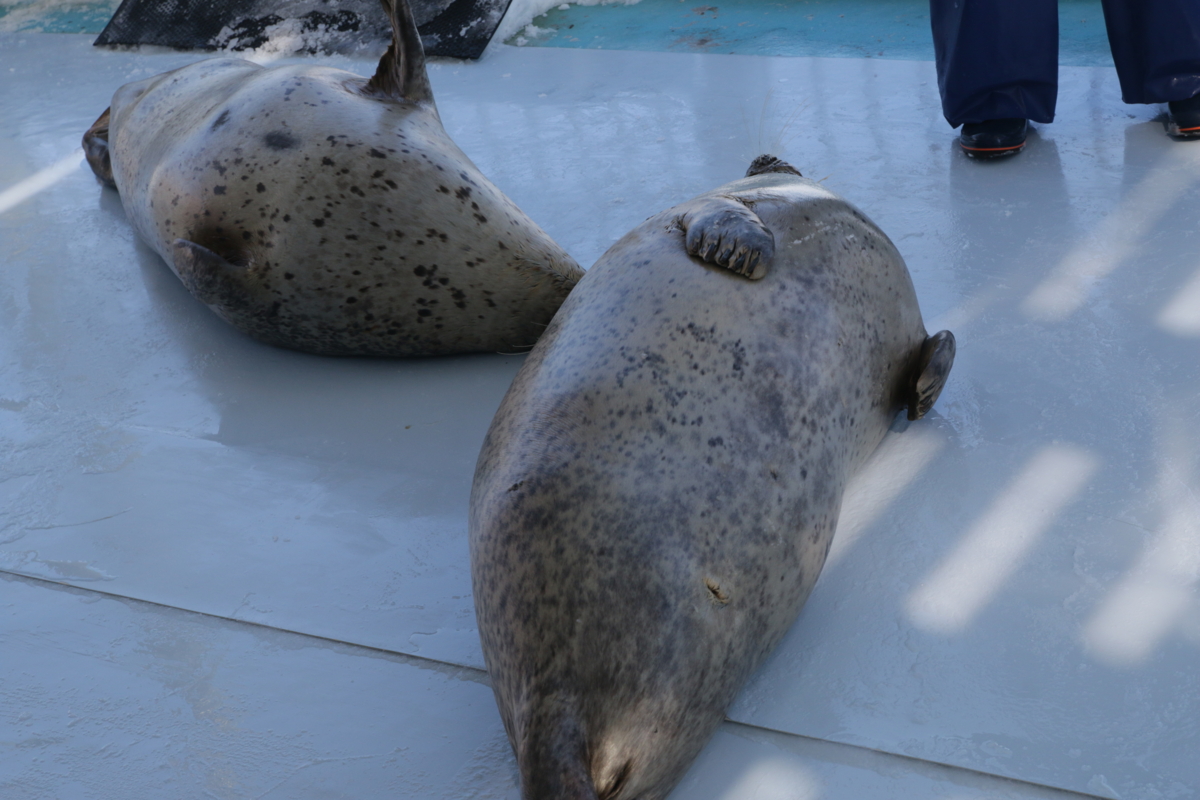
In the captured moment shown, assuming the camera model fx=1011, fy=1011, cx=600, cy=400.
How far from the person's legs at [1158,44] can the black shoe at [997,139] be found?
1.43 feet

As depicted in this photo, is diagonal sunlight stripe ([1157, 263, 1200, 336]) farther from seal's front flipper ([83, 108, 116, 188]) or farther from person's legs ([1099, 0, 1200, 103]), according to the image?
seal's front flipper ([83, 108, 116, 188])

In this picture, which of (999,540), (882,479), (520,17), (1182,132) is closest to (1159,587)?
(999,540)

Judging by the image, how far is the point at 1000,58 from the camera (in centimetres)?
335

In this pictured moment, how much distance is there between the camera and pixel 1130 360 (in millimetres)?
2350

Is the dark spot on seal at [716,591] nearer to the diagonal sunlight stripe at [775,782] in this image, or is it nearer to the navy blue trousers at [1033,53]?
the diagonal sunlight stripe at [775,782]

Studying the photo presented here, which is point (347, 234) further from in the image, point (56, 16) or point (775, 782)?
point (56, 16)

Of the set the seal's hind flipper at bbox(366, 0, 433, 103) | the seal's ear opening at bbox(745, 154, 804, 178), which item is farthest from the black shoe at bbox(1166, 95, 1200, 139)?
the seal's hind flipper at bbox(366, 0, 433, 103)

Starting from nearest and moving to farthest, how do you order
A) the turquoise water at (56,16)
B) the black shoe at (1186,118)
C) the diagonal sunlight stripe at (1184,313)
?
the diagonal sunlight stripe at (1184,313) < the black shoe at (1186,118) < the turquoise water at (56,16)

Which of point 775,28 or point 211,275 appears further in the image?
point 775,28

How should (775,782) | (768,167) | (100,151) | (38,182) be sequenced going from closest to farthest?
(775,782) → (768,167) → (100,151) → (38,182)

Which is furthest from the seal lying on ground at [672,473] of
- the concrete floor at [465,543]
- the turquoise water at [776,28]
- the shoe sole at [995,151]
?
the turquoise water at [776,28]

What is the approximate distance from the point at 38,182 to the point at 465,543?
2849 mm

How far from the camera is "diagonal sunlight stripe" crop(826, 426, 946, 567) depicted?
1992 mm

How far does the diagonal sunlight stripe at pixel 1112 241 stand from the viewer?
2594 mm
